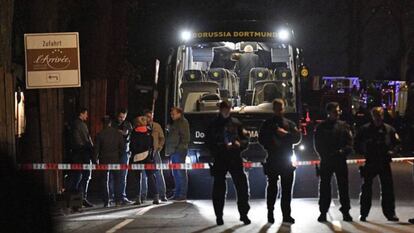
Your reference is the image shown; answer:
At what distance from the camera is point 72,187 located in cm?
1273

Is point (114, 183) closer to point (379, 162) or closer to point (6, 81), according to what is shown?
point (6, 81)

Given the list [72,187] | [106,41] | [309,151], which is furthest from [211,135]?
[309,151]

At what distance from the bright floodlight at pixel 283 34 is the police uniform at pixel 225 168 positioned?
506 cm

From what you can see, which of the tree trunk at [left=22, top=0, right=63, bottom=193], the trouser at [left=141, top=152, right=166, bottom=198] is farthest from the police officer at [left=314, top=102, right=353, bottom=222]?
the tree trunk at [left=22, top=0, right=63, bottom=193]

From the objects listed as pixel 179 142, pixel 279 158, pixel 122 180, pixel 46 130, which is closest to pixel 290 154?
pixel 279 158

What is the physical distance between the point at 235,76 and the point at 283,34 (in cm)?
146

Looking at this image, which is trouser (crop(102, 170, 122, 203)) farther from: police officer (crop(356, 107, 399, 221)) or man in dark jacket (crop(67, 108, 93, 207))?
police officer (crop(356, 107, 399, 221))

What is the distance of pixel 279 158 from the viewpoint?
10.2m

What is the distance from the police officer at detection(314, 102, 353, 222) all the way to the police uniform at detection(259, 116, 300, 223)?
1.49 ft

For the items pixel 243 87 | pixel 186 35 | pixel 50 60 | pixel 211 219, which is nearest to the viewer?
pixel 211 219

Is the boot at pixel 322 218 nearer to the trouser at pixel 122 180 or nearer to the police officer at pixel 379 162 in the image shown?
the police officer at pixel 379 162

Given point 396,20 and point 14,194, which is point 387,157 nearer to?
point 14,194

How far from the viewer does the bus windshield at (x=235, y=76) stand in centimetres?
1498

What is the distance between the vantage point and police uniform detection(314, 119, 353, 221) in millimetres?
10375
